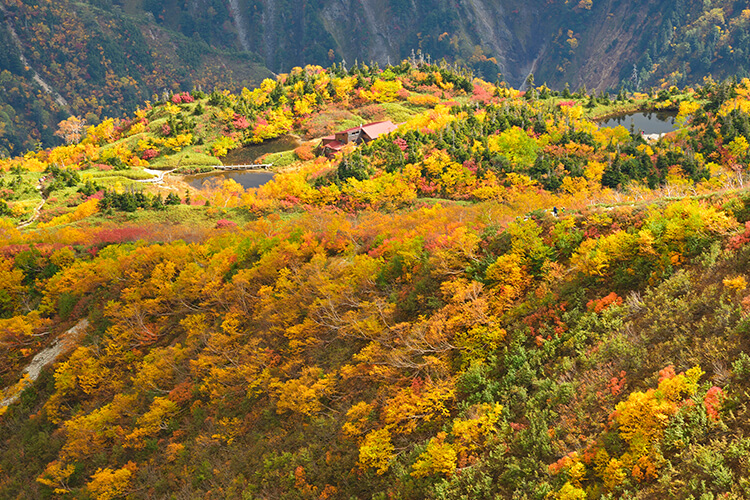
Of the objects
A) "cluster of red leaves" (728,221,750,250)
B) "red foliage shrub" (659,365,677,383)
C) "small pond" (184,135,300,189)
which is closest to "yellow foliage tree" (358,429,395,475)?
"red foliage shrub" (659,365,677,383)

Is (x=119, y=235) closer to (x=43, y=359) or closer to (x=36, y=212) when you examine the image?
(x=43, y=359)

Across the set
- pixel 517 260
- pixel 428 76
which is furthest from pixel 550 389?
pixel 428 76

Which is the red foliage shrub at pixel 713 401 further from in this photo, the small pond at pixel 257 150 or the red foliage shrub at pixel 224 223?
the small pond at pixel 257 150

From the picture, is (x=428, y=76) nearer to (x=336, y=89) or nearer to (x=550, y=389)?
(x=336, y=89)

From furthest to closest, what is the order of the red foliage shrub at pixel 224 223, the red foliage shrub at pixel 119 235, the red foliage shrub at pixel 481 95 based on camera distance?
the red foliage shrub at pixel 481 95, the red foliage shrub at pixel 224 223, the red foliage shrub at pixel 119 235

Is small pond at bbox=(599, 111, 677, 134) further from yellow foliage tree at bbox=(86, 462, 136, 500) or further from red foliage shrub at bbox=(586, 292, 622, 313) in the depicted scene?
yellow foliage tree at bbox=(86, 462, 136, 500)

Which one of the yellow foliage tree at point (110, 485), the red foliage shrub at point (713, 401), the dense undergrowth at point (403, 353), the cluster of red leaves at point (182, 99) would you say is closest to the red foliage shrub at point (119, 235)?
the dense undergrowth at point (403, 353)
